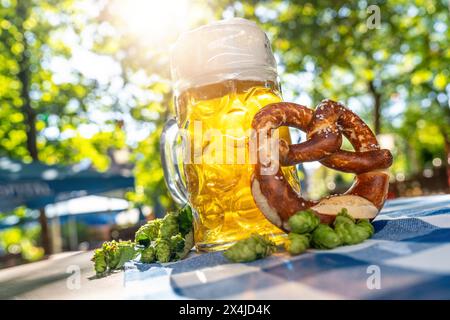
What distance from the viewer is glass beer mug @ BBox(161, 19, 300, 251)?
1226 mm

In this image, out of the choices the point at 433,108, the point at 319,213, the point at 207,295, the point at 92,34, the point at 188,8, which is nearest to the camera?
the point at 207,295

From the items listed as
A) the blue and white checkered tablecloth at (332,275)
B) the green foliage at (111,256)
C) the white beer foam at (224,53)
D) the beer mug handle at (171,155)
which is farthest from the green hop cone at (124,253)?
the white beer foam at (224,53)

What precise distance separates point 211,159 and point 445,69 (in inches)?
530

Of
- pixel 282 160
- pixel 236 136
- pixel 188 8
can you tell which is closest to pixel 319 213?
pixel 282 160

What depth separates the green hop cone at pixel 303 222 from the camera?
930 millimetres

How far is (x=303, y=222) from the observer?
3.05ft

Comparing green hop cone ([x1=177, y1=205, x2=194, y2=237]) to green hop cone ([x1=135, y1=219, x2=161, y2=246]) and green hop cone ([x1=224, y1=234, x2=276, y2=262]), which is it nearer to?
green hop cone ([x1=135, y1=219, x2=161, y2=246])

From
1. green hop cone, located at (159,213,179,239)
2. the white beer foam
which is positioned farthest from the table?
the white beer foam

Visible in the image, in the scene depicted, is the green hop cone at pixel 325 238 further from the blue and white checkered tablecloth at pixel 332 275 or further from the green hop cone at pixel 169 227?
the green hop cone at pixel 169 227

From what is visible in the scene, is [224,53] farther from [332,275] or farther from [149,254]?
[332,275]

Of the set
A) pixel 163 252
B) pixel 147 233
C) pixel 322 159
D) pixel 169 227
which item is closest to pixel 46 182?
pixel 147 233

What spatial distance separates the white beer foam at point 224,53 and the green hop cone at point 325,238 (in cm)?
54

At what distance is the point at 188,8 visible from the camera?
23.1 ft

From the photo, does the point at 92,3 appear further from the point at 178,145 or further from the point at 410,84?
the point at 410,84
